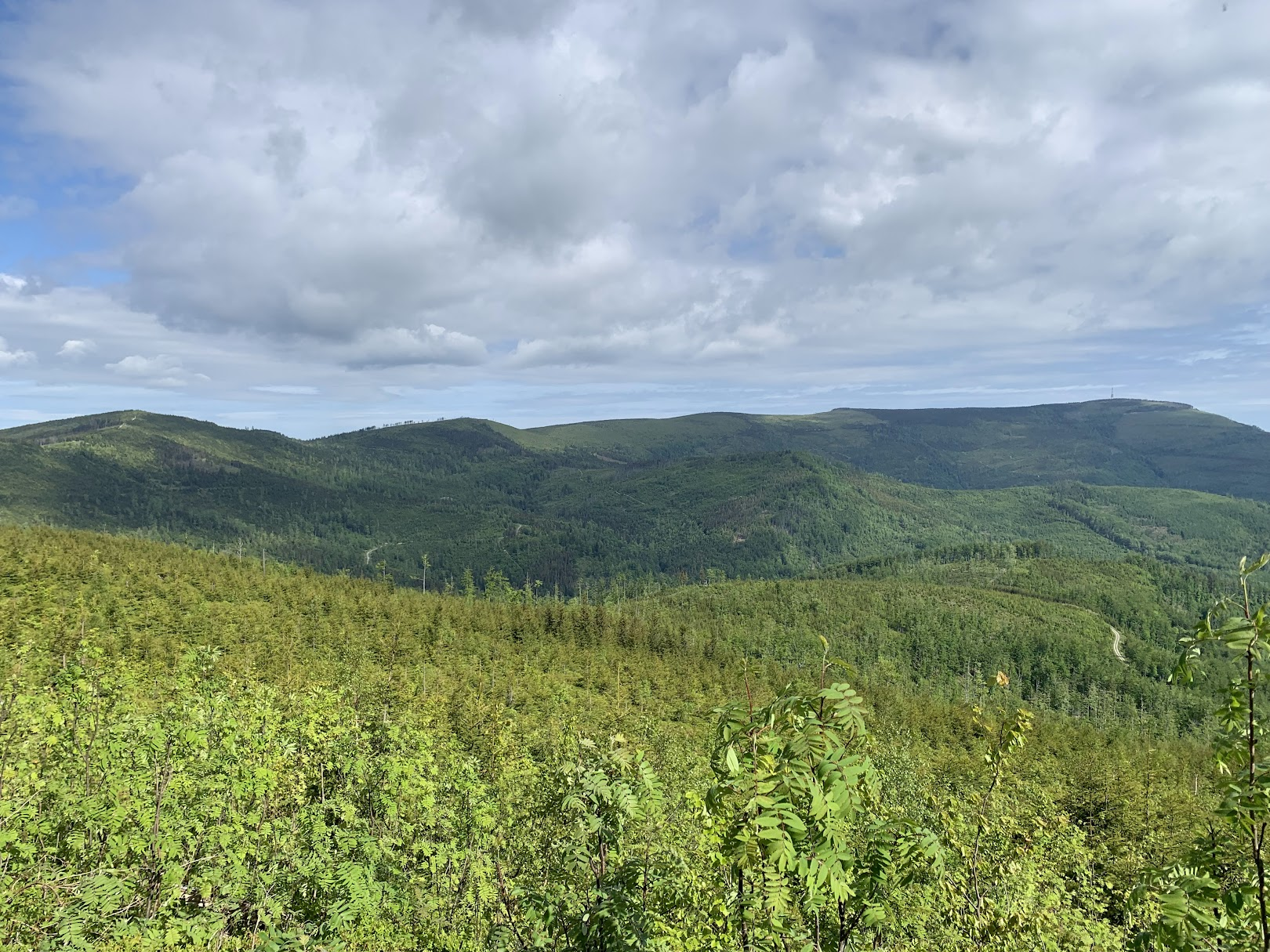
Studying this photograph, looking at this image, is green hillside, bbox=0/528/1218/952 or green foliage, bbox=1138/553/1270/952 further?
green hillside, bbox=0/528/1218/952

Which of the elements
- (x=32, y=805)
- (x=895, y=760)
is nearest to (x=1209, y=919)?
(x=32, y=805)

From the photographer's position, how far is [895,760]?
191ft

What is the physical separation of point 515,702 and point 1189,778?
98.3 m

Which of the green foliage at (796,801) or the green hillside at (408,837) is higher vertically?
the green foliage at (796,801)

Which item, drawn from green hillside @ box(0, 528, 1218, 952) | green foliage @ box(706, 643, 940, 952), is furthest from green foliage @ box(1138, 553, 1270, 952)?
green foliage @ box(706, 643, 940, 952)

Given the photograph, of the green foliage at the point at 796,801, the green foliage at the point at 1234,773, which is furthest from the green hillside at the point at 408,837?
the green foliage at the point at 1234,773

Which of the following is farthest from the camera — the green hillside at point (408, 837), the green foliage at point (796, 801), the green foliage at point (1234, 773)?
the green hillside at point (408, 837)

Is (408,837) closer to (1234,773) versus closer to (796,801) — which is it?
(796,801)

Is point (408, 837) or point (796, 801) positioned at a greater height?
point (796, 801)

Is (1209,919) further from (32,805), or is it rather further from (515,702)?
(515,702)

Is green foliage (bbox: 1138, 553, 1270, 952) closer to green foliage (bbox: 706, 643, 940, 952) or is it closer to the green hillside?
the green hillside

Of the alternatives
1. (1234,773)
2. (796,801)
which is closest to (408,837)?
(796,801)

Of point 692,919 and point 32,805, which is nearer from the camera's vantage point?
point 692,919

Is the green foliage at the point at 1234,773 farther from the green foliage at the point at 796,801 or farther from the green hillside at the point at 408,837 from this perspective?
the green foliage at the point at 796,801
